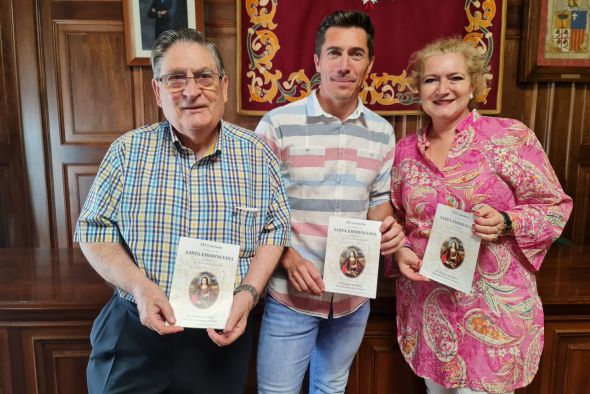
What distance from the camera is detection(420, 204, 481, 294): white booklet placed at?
1134 millimetres

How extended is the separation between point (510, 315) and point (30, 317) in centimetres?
147

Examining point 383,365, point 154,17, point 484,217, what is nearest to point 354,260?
point 484,217

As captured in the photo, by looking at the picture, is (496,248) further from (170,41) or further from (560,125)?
(560,125)

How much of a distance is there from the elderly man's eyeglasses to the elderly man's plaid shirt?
0.39 ft

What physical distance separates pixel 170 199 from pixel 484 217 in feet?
2.56

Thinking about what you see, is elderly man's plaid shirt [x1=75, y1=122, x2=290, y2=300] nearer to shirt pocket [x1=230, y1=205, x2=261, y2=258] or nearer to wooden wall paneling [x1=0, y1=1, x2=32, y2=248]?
shirt pocket [x1=230, y1=205, x2=261, y2=258]

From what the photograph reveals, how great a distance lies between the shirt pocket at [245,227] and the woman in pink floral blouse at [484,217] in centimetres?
44

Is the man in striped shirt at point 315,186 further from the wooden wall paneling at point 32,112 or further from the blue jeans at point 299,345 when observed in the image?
the wooden wall paneling at point 32,112

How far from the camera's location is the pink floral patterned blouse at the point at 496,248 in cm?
114

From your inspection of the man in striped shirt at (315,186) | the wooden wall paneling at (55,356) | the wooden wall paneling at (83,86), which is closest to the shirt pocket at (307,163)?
the man in striped shirt at (315,186)

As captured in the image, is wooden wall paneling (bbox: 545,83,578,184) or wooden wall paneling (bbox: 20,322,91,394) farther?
wooden wall paneling (bbox: 545,83,578,184)

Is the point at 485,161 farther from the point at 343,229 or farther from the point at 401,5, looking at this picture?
the point at 401,5

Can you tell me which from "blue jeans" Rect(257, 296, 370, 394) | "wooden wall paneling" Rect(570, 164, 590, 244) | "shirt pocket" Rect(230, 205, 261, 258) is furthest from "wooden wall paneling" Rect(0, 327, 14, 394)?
"wooden wall paneling" Rect(570, 164, 590, 244)

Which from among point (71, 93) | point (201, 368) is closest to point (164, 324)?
point (201, 368)
